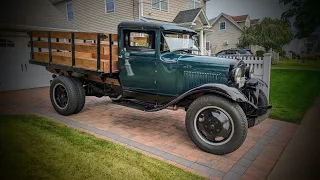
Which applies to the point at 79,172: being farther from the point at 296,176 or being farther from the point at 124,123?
the point at 124,123

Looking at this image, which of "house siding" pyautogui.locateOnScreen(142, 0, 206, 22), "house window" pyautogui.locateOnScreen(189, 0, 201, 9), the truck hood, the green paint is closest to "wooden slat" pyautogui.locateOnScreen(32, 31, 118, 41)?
the green paint

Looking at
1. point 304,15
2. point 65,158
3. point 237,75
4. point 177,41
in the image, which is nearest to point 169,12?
point 177,41

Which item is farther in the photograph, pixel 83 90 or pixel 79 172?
pixel 83 90

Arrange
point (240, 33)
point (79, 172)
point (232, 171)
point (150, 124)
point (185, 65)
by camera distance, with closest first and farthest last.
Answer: point (79, 172) < point (240, 33) < point (232, 171) < point (185, 65) < point (150, 124)

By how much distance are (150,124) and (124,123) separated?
48 centimetres

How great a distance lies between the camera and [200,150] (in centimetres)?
289

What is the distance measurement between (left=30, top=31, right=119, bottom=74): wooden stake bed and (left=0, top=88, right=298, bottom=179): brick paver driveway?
906 millimetres

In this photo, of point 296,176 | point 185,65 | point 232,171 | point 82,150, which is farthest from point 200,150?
point 296,176

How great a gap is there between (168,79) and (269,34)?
1.97 metres

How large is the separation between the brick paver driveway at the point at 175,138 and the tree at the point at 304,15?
1758mm

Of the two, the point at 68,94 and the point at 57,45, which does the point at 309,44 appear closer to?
the point at 68,94

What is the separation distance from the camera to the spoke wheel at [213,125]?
8.84 ft

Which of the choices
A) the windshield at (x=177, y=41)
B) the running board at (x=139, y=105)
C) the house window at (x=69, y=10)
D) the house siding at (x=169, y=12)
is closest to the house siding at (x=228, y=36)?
the house siding at (x=169, y=12)

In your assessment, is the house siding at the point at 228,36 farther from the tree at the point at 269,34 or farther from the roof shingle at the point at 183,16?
the roof shingle at the point at 183,16
